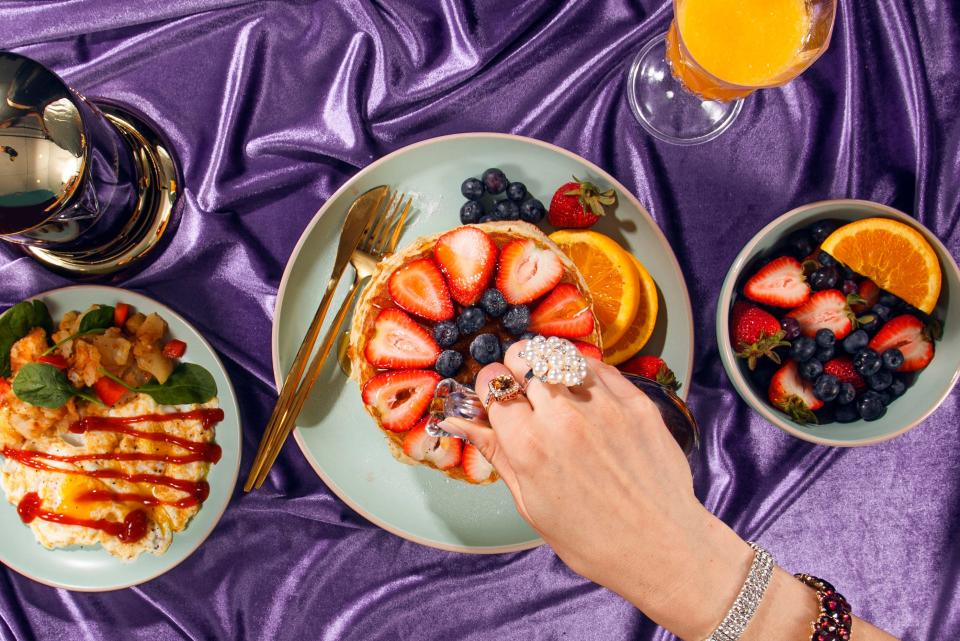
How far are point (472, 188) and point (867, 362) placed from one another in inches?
46.4

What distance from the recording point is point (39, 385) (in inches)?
73.9

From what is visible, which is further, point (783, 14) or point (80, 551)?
point (80, 551)

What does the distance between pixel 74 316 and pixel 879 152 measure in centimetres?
247

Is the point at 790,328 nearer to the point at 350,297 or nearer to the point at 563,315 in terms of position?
the point at 563,315

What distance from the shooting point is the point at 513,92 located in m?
2.12

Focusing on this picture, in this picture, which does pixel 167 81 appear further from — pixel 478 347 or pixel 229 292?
pixel 478 347

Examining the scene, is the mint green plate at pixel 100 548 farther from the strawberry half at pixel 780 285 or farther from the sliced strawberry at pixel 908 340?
the sliced strawberry at pixel 908 340

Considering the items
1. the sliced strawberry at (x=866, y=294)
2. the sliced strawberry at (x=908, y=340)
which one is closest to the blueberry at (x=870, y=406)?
the sliced strawberry at (x=908, y=340)

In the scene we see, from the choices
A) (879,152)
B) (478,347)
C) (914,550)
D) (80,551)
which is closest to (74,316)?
(80,551)

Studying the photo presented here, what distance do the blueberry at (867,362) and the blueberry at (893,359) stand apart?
24mm

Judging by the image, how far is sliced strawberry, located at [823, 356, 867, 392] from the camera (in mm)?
1905

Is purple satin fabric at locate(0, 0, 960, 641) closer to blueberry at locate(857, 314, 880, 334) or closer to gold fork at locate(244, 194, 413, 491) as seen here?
gold fork at locate(244, 194, 413, 491)

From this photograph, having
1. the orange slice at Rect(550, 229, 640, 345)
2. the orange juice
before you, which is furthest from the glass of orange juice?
the orange slice at Rect(550, 229, 640, 345)

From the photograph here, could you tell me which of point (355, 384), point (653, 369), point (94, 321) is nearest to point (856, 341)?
point (653, 369)
